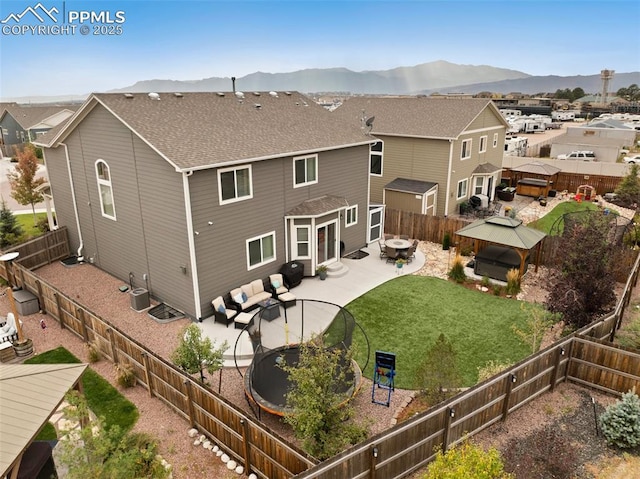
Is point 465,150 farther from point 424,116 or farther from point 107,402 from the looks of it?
point 107,402

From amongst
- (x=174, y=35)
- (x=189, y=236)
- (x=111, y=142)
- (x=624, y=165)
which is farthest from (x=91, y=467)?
(x=174, y=35)

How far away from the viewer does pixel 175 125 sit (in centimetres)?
1483

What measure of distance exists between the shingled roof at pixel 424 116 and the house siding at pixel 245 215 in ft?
26.9

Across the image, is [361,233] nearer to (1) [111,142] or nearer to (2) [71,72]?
(1) [111,142]

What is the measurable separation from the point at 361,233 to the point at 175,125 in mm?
10321

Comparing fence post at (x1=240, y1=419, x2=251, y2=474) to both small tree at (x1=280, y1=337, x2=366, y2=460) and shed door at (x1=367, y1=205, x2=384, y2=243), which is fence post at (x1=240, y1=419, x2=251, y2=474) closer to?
small tree at (x1=280, y1=337, x2=366, y2=460)

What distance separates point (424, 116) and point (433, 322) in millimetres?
16568

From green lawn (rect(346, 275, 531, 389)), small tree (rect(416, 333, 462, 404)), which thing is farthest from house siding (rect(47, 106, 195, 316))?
small tree (rect(416, 333, 462, 404))

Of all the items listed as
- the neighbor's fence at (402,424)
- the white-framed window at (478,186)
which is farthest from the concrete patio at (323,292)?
the white-framed window at (478,186)

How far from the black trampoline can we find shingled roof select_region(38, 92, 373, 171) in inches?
222

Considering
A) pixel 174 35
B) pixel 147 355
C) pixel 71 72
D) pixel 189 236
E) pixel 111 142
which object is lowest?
pixel 147 355

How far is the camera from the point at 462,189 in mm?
27125

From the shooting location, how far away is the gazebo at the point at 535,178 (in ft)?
101

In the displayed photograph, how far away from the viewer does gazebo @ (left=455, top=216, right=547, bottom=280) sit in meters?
16.8
